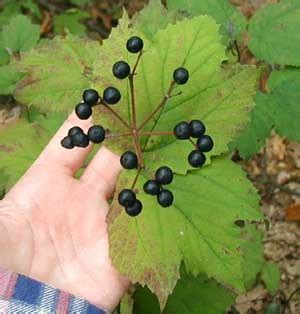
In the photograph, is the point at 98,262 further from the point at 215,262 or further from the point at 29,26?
the point at 29,26

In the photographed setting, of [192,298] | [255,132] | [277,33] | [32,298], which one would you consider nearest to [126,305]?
[192,298]

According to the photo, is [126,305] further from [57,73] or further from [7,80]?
[7,80]

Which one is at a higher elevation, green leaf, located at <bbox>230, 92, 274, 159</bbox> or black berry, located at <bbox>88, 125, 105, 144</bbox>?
green leaf, located at <bbox>230, 92, 274, 159</bbox>

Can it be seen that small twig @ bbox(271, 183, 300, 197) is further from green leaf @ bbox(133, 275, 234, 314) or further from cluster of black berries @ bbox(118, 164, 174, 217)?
Result: cluster of black berries @ bbox(118, 164, 174, 217)

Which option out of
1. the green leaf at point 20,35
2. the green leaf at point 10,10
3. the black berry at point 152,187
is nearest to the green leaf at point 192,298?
the black berry at point 152,187

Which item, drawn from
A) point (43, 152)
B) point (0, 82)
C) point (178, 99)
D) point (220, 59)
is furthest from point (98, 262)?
point (0, 82)

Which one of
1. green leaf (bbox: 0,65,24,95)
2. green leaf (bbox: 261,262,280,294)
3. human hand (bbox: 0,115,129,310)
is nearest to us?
human hand (bbox: 0,115,129,310)

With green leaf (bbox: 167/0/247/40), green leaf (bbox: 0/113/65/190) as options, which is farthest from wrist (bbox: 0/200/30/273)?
green leaf (bbox: 167/0/247/40)
